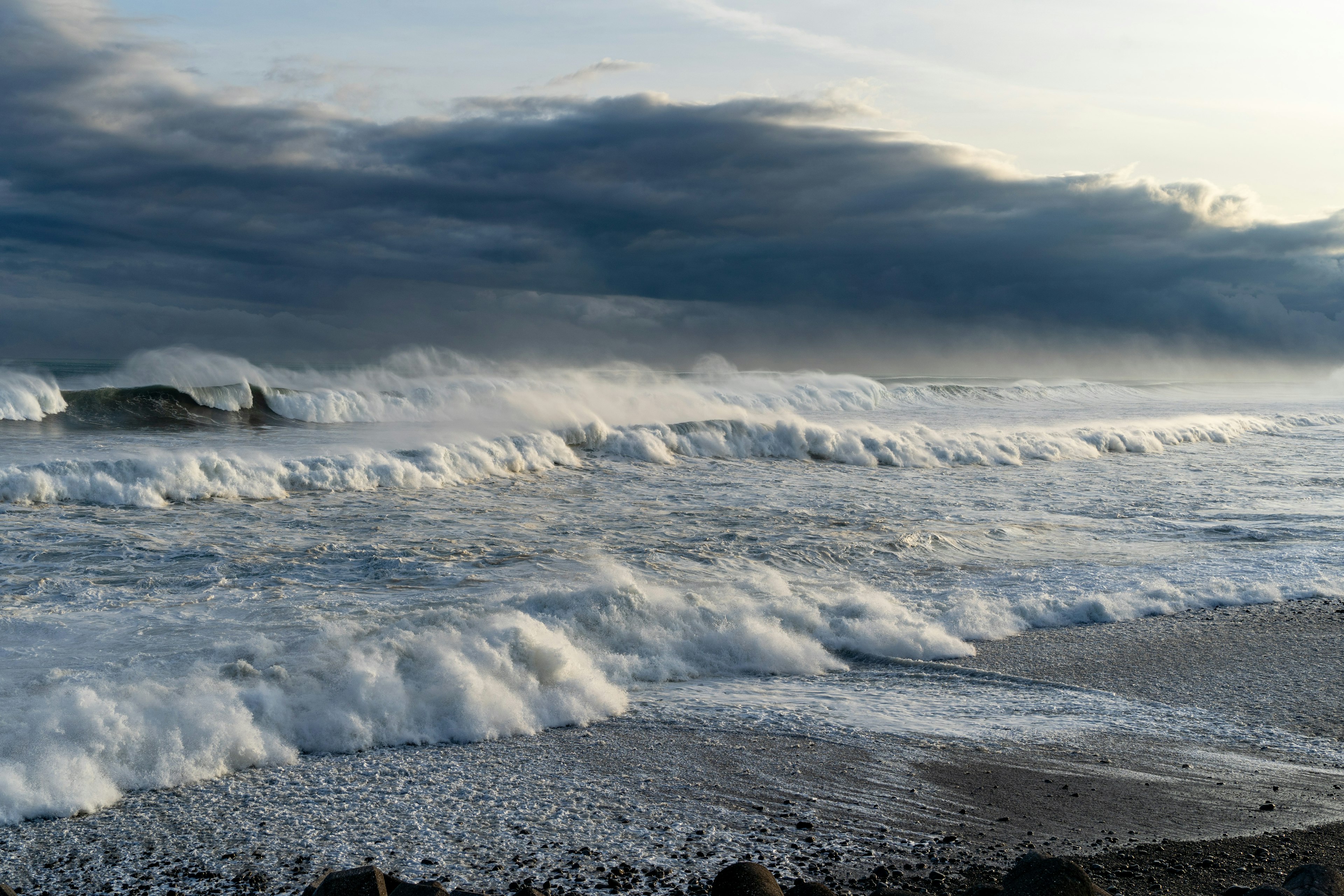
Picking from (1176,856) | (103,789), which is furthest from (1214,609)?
(103,789)

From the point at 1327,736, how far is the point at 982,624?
8.93ft

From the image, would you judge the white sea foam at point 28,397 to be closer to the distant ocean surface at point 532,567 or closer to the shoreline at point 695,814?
the distant ocean surface at point 532,567

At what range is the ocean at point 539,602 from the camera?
4.70 metres

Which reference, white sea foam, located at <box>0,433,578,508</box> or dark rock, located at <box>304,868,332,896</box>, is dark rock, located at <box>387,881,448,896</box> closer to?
dark rock, located at <box>304,868,332,896</box>

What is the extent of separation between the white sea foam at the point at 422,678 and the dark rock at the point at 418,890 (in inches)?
87.2

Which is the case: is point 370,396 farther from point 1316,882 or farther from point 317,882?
point 1316,882

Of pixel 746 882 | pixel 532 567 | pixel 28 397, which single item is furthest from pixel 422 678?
pixel 28 397

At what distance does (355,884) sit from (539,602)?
14.3ft

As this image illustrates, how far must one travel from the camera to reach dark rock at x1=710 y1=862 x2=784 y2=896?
120 inches

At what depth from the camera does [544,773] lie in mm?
4746

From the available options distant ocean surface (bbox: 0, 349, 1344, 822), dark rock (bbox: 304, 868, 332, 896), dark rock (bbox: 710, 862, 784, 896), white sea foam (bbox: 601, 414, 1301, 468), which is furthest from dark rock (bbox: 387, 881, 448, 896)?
white sea foam (bbox: 601, 414, 1301, 468)

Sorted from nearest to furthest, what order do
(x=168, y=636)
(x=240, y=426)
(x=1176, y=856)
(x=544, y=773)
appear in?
(x=1176, y=856)
(x=544, y=773)
(x=168, y=636)
(x=240, y=426)

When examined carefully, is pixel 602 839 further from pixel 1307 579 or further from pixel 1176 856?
pixel 1307 579

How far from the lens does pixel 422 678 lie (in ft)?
18.5
